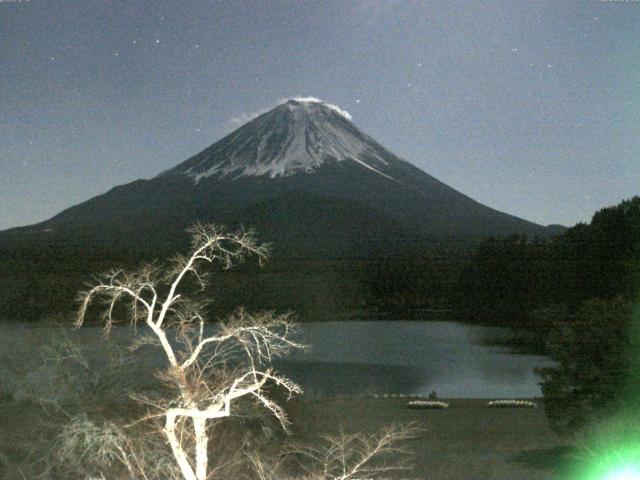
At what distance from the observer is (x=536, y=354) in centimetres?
3519

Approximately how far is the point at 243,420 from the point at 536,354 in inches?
1037

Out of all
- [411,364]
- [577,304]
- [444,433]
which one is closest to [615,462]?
[444,433]

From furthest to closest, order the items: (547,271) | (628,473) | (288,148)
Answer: (288,148), (547,271), (628,473)

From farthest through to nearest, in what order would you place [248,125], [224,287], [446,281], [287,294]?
1. [248,125]
2. [446,281]
3. [287,294]
4. [224,287]

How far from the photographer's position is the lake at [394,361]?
19391 mm

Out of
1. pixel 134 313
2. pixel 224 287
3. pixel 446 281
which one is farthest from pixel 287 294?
pixel 134 313

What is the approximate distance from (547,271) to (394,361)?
43.0 feet

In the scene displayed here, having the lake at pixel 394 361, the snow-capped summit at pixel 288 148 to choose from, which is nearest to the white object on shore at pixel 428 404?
the lake at pixel 394 361

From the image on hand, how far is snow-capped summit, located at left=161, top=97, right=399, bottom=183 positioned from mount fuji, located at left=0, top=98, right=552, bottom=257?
4.7 inches

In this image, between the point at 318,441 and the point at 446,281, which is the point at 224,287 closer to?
the point at 446,281

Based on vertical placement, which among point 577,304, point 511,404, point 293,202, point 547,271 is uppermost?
point 293,202

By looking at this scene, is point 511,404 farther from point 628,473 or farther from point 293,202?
point 293,202

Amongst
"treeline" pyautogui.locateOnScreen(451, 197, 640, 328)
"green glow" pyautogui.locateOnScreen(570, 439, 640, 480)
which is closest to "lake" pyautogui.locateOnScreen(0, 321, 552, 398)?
"treeline" pyautogui.locateOnScreen(451, 197, 640, 328)

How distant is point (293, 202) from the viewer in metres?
66.0
